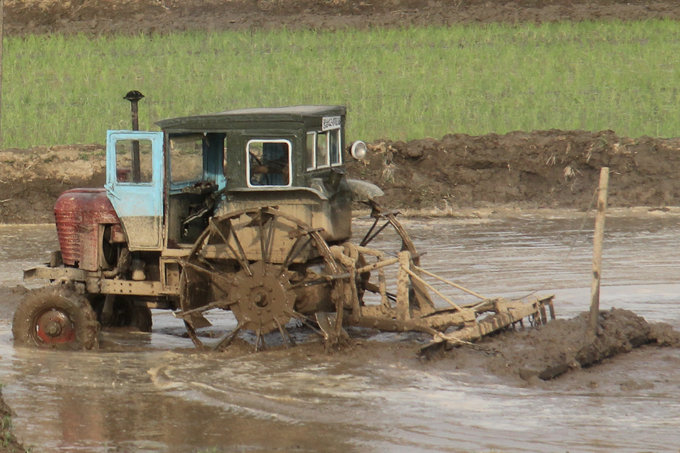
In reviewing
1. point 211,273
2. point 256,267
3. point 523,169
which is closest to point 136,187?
point 211,273

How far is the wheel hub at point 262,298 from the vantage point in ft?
39.9

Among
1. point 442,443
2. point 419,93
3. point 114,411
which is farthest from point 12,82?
point 442,443

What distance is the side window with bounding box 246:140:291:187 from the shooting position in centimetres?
1216

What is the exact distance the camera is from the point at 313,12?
1359 inches

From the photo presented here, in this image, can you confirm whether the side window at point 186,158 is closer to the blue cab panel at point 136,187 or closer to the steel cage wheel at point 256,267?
the blue cab panel at point 136,187

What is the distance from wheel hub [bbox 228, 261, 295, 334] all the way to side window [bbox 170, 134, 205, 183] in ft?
4.34

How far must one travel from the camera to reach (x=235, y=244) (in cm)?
1227

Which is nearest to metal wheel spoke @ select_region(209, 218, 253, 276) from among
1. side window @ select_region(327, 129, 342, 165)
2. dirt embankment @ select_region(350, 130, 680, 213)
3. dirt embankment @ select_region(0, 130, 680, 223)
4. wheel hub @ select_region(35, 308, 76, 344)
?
side window @ select_region(327, 129, 342, 165)

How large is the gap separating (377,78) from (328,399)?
57.7 ft

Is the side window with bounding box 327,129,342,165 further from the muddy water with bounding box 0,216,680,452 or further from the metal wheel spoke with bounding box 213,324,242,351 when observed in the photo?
the metal wheel spoke with bounding box 213,324,242,351

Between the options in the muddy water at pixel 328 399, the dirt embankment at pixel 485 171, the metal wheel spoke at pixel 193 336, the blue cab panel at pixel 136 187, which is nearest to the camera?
the muddy water at pixel 328 399

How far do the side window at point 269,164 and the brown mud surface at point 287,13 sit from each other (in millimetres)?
20382

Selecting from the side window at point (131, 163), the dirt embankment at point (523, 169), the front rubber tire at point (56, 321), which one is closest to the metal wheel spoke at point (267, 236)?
the side window at point (131, 163)

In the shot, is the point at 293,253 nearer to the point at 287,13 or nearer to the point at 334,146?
the point at 334,146
